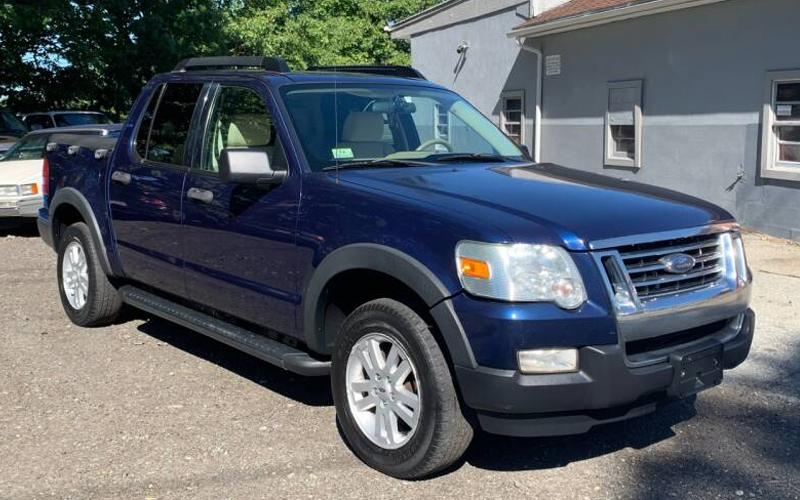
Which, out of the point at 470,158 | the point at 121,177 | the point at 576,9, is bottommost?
the point at 121,177

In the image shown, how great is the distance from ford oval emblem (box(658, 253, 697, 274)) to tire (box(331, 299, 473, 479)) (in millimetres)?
1090

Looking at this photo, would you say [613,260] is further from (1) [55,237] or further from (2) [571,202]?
(1) [55,237]

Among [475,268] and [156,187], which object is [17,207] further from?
[475,268]

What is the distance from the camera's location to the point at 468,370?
138 inches

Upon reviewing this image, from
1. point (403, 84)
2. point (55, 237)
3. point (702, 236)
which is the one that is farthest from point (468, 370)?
point (55, 237)

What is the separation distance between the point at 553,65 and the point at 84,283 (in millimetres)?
10211

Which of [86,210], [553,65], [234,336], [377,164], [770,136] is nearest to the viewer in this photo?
[377,164]

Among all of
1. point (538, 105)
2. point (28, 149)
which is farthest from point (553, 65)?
point (28, 149)

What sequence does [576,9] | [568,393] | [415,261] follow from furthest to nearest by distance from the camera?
[576,9]
[415,261]
[568,393]

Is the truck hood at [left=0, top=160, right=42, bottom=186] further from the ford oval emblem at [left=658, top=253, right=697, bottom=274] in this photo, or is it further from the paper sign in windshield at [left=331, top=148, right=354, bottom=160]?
the ford oval emblem at [left=658, top=253, right=697, bottom=274]

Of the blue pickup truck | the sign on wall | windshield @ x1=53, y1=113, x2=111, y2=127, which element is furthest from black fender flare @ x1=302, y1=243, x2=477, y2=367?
windshield @ x1=53, y1=113, x2=111, y2=127

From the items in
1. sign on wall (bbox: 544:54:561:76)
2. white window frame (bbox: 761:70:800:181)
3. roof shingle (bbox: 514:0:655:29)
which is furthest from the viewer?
sign on wall (bbox: 544:54:561:76)

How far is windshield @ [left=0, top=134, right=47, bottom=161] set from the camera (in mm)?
12266

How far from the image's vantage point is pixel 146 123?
19.2ft
